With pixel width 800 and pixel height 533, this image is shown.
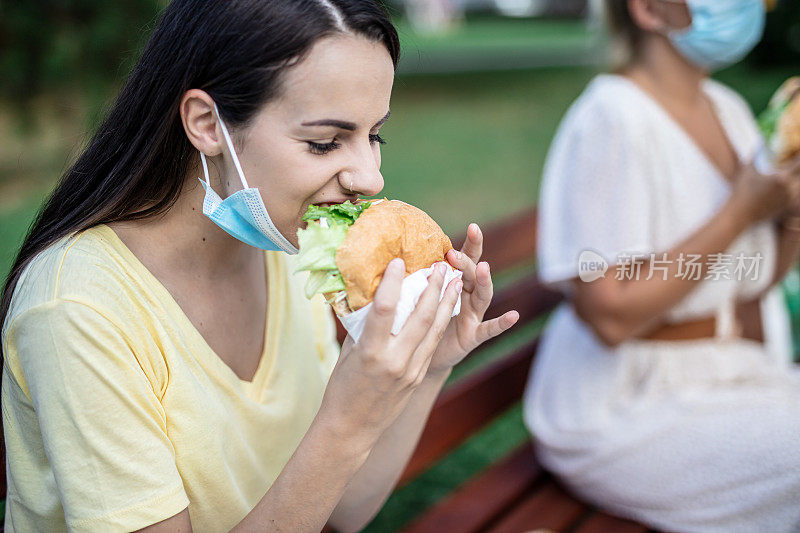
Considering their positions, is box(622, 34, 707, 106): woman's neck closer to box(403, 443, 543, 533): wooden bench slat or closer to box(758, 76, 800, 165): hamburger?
box(758, 76, 800, 165): hamburger

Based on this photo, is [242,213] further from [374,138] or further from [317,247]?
[374,138]

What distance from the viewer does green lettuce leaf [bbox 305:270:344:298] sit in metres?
1.65

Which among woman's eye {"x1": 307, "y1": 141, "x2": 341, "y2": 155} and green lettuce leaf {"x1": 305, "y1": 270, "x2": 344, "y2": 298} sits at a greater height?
woman's eye {"x1": 307, "y1": 141, "x2": 341, "y2": 155}

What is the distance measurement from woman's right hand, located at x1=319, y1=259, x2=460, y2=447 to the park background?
2.67ft

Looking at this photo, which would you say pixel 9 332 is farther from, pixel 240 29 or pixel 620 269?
pixel 620 269

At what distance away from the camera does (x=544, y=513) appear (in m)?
2.93

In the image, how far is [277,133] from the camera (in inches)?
64.7

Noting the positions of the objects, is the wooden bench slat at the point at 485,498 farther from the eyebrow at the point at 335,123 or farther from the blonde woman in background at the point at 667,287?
the eyebrow at the point at 335,123

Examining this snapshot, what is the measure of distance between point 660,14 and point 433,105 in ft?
38.4

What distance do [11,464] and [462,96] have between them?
577 inches

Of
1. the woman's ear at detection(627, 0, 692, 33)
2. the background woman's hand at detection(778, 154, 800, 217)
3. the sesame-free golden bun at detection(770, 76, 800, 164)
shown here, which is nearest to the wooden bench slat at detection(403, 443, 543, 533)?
the background woman's hand at detection(778, 154, 800, 217)

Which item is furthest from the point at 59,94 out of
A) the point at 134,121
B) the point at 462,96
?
the point at 462,96

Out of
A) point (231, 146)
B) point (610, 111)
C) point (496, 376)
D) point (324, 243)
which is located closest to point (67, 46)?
point (496, 376)

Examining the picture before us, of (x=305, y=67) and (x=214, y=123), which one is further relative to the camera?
(x=214, y=123)
